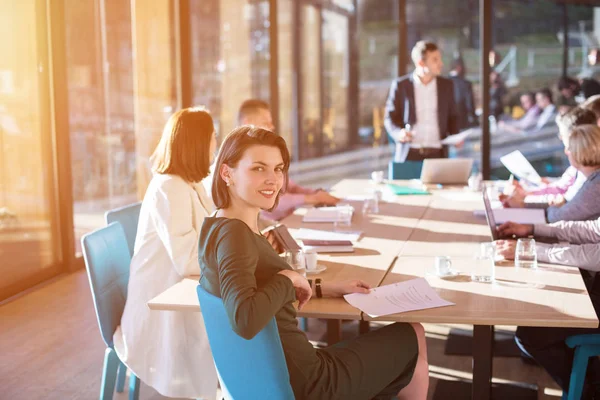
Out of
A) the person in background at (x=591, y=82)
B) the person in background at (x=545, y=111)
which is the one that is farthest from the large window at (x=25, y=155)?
the person in background at (x=591, y=82)

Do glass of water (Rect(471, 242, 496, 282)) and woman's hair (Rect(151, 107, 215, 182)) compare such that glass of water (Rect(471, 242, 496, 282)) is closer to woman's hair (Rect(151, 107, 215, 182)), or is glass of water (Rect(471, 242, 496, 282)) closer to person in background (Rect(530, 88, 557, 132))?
woman's hair (Rect(151, 107, 215, 182))

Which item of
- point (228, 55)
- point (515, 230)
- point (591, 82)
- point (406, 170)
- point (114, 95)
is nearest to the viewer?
point (515, 230)

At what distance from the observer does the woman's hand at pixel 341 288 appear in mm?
2557

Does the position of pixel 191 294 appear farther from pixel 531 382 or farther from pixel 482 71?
pixel 482 71

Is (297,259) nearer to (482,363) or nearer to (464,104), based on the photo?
(482,363)

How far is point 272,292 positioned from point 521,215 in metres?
2.40

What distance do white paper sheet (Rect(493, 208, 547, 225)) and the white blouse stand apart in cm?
175

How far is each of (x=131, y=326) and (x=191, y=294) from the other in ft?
1.83

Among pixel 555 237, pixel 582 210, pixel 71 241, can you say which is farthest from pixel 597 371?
pixel 71 241

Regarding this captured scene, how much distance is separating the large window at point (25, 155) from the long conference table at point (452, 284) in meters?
2.38

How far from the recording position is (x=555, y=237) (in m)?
3.48

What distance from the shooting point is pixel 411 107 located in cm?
680

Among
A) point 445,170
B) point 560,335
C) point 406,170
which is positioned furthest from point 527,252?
point 406,170

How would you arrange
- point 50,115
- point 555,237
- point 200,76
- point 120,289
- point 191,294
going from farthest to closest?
1. point 200,76
2. point 50,115
3. point 555,237
4. point 120,289
5. point 191,294
